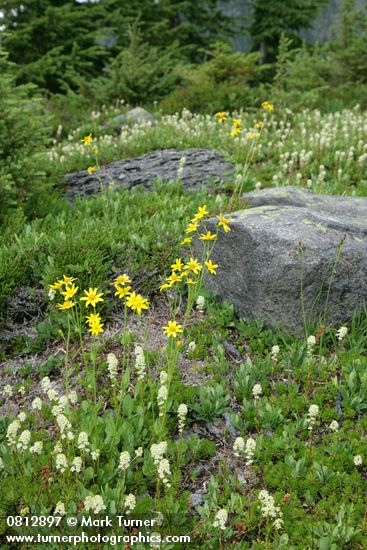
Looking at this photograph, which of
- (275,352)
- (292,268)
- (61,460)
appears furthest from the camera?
(292,268)

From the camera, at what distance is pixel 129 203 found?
25.2 feet

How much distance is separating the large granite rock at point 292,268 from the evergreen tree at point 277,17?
973 inches

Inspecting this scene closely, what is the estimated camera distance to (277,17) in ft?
88.7

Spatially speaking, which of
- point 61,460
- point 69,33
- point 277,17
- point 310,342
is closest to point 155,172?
point 310,342

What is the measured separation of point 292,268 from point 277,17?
88.1 ft

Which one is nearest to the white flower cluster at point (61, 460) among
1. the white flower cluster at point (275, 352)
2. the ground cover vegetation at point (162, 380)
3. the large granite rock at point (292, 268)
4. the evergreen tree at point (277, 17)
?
the ground cover vegetation at point (162, 380)

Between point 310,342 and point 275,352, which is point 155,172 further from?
point 310,342

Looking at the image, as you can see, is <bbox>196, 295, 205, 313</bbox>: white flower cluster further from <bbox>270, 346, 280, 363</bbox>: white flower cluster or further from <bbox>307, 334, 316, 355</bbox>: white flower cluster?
<bbox>307, 334, 316, 355</bbox>: white flower cluster

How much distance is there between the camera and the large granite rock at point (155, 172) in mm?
8883

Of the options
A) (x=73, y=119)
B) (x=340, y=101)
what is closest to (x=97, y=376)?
(x=73, y=119)

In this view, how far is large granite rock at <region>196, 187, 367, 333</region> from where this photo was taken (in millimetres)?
4691

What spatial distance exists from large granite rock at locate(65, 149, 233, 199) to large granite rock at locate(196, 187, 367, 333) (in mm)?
3731

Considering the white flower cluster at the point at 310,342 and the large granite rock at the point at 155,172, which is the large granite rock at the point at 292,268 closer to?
the white flower cluster at the point at 310,342

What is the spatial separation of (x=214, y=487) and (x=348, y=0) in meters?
19.4
